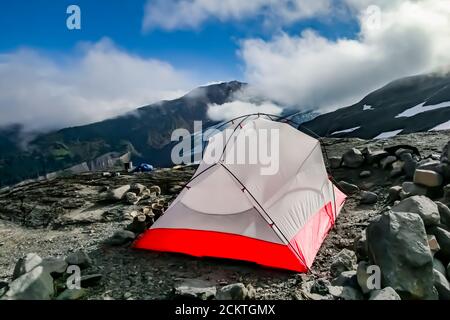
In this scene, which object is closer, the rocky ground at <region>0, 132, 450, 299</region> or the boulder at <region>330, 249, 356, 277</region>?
the rocky ground at <region>0, 132, 450, 299</region>

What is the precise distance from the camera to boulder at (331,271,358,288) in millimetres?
6520

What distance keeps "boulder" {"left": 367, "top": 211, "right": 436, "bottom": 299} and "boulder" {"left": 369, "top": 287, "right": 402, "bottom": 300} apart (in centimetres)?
38

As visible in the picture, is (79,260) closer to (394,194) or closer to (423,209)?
(423,209)

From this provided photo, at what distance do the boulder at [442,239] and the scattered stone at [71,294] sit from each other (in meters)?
7.38

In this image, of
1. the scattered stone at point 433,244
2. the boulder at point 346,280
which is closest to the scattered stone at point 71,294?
the boulder at point 346,280

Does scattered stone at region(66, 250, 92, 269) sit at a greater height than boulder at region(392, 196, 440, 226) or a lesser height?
lesser

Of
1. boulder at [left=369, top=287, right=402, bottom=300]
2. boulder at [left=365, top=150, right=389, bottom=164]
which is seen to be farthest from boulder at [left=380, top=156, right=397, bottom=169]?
boulder at [left=369, top=287, right=402, bottom=300]

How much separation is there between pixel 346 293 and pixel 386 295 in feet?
2.40

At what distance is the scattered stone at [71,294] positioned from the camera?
6711 millimetres

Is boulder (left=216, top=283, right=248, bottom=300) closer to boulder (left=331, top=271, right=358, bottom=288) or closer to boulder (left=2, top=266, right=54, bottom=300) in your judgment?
boulder (left=331, top=271, right=358, bottom=288)

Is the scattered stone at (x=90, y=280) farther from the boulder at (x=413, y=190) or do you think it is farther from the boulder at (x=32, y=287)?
the boulder at (x=413, y=190)
